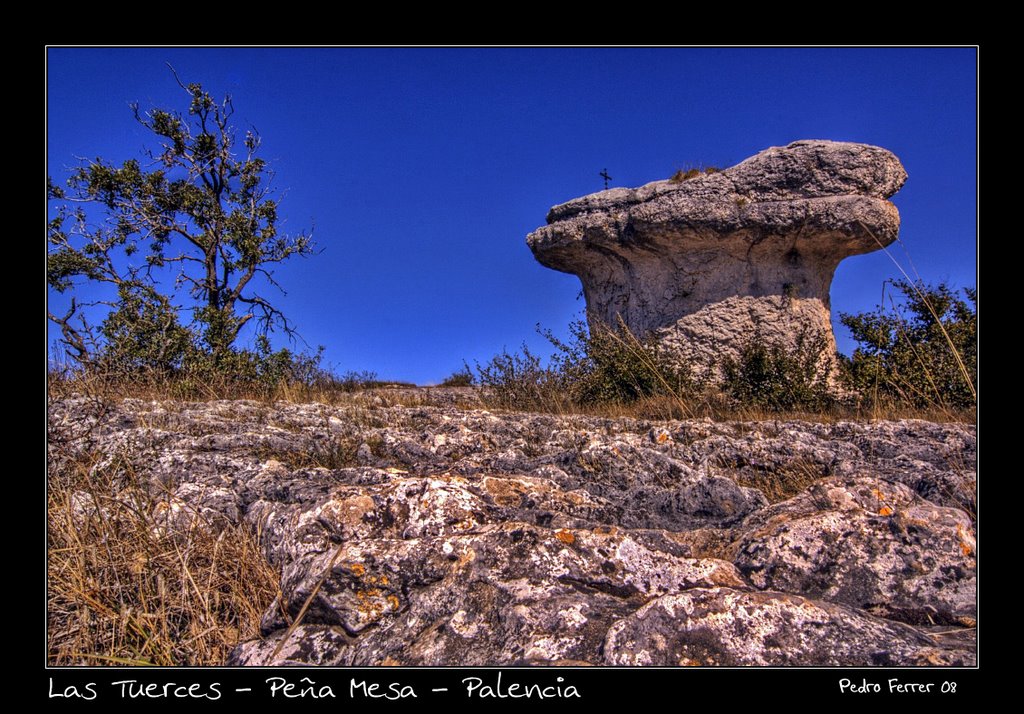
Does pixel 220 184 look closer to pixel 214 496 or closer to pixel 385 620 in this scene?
pixel 214 496

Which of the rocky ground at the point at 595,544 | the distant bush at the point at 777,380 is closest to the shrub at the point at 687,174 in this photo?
the distant bush at the point at 777,380

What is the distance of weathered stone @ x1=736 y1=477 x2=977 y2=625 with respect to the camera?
1.89 meters

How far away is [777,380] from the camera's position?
843 cm

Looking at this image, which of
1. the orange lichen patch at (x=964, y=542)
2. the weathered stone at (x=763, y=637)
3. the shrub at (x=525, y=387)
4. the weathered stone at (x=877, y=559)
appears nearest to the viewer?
the weathered stone at (x=763, y=637)

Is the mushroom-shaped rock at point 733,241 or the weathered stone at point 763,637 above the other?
the mushroom-shaped rock at point 733,241

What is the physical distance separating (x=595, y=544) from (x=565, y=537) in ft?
0.34

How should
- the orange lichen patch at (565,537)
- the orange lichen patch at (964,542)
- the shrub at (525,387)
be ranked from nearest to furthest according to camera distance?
the orange lichen patch at (964,542) → the orange lichen patch at (565,537) → the shrub at (525,387)

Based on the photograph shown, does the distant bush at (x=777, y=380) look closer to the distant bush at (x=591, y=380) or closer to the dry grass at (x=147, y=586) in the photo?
the distant bush at (x=591, y=380)

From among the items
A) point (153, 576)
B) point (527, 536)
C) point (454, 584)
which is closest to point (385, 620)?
point (454, 584)

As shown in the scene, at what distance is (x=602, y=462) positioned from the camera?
3.25 metres

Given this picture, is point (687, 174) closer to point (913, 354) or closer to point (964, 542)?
point (913, 354)

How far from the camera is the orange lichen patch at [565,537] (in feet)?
6.99

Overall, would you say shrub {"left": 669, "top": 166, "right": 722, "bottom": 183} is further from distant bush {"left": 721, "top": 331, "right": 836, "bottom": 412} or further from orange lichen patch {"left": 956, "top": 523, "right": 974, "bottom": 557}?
orange lichen patch {"left": 956, "top": 523, "right": 974, "bottom": 557}

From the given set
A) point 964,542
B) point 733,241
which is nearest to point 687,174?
point 733,241
